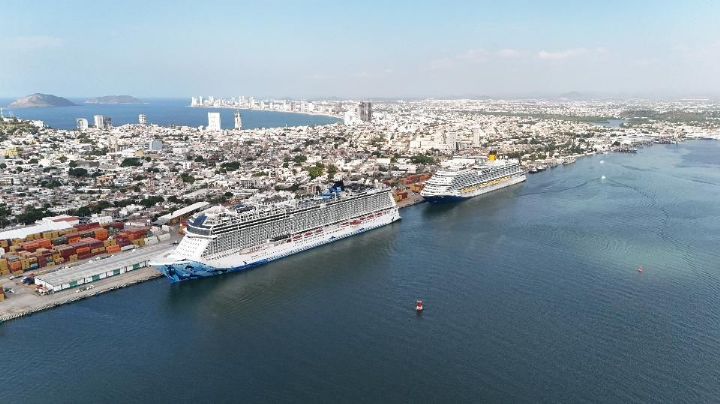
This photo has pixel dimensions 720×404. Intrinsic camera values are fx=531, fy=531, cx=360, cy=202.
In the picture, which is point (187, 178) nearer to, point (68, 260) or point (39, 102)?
point (68, 260)

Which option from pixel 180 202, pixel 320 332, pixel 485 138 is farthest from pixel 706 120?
pixel 320 332

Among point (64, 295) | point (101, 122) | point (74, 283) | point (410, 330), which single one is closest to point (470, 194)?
point (410, 330)

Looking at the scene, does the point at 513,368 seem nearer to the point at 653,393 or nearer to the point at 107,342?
the point at 653,393

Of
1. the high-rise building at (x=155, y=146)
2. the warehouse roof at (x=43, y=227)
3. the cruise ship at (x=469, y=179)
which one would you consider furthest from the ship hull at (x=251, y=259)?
the high-rise building at (x=155, y=146)

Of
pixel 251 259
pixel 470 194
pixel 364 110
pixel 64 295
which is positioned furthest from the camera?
pixel 364 110

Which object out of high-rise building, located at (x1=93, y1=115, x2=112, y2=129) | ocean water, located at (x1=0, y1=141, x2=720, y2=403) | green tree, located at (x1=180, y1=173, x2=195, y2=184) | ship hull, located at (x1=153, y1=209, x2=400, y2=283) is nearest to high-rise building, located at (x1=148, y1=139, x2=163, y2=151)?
Answer: green tree, located at (x1=180, y1=173, x2=195, y2=184)

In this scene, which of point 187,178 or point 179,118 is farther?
point 179,118
